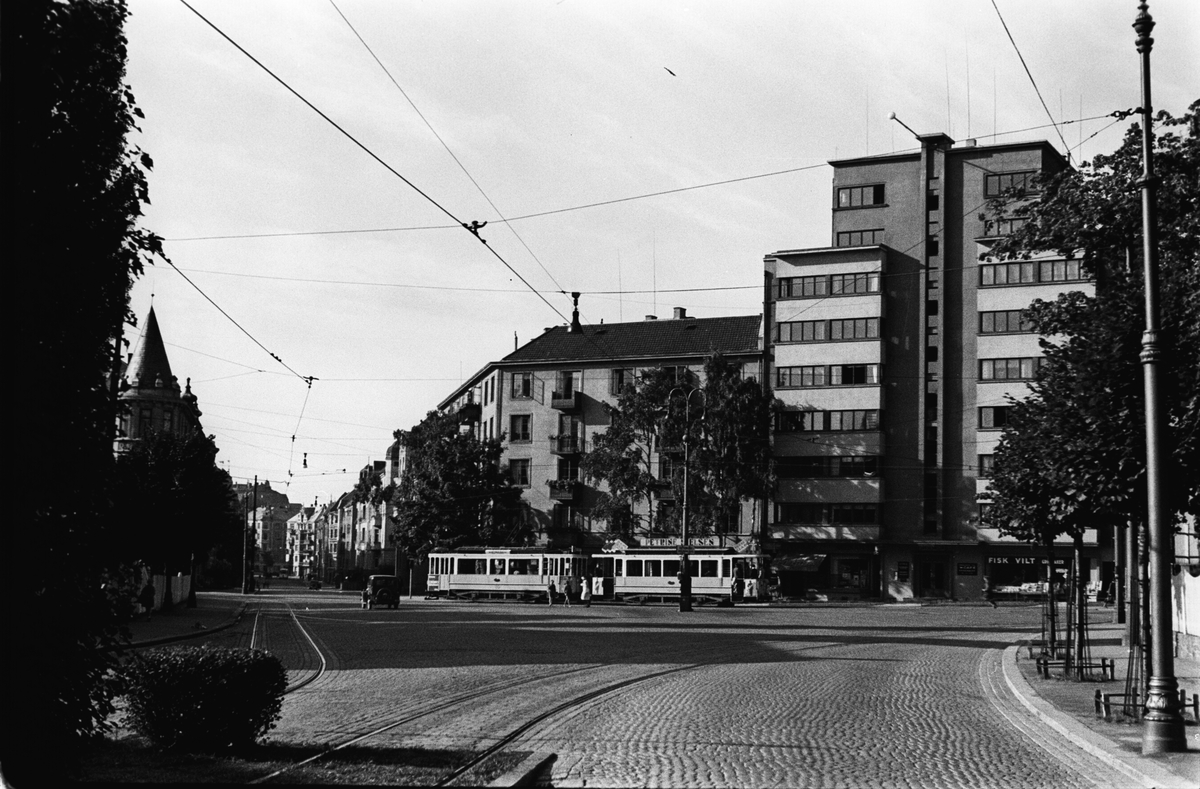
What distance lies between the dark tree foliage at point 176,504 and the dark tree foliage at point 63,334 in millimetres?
29413

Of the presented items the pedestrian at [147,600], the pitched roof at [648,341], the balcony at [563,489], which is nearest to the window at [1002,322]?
the pitched roof at [648,341]

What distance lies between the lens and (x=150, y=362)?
10338cm

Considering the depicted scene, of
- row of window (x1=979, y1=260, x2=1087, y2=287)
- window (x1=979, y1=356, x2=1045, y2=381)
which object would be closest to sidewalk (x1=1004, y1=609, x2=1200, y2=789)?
window (x1=979, y1=356, x2=1045, y2=381)

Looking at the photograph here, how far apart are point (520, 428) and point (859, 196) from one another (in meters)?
27.7

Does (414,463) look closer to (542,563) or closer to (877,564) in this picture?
(542,563)

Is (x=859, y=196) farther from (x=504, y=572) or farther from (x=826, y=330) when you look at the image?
(x=504, y=572)

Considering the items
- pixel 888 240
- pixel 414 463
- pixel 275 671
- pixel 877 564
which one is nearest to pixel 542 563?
pixel 414 463

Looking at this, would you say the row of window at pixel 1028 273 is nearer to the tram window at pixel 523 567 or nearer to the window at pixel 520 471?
the tram window at pixel 523 567

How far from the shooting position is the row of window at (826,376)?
6800 centimetres

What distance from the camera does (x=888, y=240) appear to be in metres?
68.5

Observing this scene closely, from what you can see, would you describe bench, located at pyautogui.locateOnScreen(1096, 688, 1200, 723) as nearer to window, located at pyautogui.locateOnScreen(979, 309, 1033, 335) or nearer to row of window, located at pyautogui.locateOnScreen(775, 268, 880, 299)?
window, located at pyautogui.locateOnScreen(979, 309, 1033, 335)

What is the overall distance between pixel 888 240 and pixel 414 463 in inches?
1218

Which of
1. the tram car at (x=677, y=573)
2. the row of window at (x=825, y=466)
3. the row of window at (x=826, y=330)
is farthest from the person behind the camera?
the row of window at (x=825, y=466)

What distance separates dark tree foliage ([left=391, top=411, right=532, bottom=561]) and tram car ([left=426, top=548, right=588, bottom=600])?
320cm
